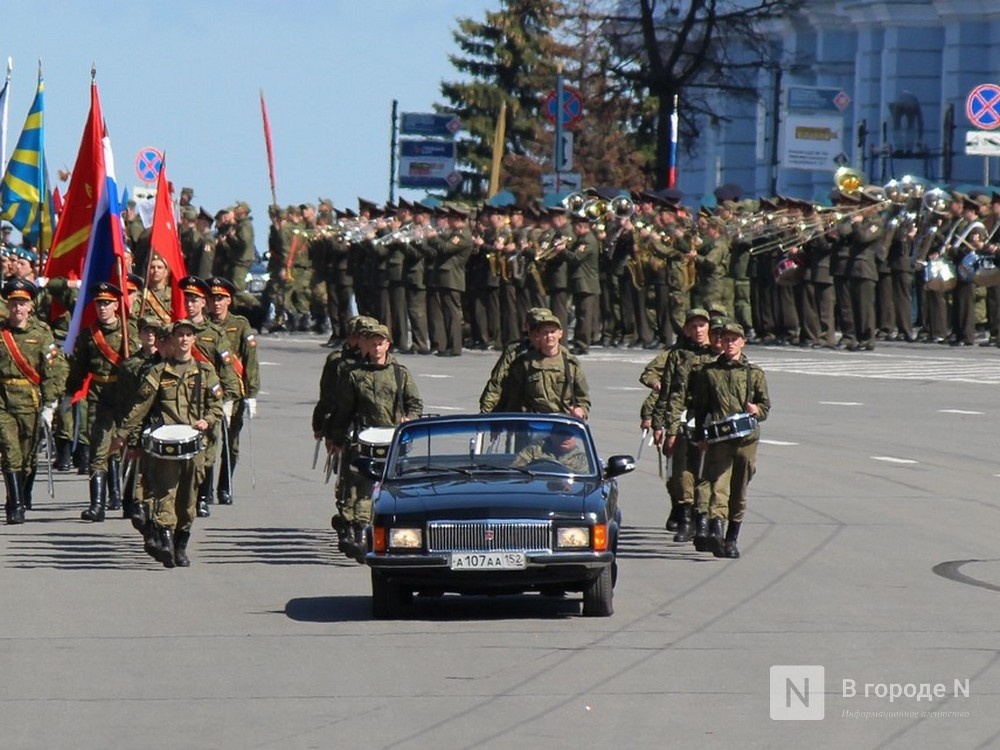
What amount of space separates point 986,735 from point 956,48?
62528mm

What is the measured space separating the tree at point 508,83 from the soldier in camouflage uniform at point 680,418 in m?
71.0

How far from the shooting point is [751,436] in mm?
16750

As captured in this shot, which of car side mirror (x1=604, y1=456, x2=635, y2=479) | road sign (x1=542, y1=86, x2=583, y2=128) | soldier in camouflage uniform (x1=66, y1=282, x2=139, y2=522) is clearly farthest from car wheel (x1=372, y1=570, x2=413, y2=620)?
road sign (x1=542, y1=86, x2=583, y2=128)

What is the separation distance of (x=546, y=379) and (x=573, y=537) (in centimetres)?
333

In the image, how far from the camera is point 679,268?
3816 centimetres

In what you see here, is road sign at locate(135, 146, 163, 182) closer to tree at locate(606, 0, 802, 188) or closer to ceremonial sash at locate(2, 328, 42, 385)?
tree at locate(606, 0, 802, 188)

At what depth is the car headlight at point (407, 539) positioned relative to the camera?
1346cm

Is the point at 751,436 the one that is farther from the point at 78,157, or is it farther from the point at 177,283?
the point at 78,157

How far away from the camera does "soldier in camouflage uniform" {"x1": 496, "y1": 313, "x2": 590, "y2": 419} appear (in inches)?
652

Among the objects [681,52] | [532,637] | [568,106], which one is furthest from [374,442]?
[681,52]

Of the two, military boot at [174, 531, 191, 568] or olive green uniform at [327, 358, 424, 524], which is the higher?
olive green uniform at [327, 358, 424, 524]

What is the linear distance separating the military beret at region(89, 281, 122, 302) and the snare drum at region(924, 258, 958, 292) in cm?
1979

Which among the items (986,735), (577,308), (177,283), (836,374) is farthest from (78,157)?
(577,308)

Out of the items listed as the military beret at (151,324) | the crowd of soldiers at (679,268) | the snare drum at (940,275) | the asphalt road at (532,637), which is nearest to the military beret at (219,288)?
the asphalt road at (532,637)
